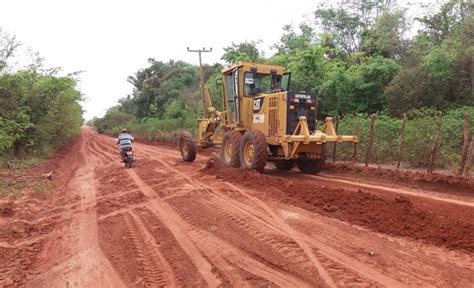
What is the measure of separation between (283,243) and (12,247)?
386 centimetres

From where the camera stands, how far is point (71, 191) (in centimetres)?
1112

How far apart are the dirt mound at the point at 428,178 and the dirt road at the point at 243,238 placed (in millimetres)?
301

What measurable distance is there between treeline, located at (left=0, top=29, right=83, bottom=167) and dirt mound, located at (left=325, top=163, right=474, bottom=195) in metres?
12.1

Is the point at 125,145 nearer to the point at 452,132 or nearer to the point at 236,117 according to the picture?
the point at 236,117

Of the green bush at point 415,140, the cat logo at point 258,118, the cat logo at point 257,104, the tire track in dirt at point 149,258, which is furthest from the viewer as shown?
the cat logo at point 257,104

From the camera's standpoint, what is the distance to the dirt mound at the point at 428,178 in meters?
9.31

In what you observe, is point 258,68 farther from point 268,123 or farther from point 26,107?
point 26,107

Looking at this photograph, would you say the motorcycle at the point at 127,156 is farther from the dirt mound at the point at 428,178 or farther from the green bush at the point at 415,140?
the dirt mound at the point at 428,178

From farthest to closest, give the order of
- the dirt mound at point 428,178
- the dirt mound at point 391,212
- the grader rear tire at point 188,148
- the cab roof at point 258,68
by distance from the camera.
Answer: the grader rear tire at point 188,148 → the cab roof at point 258,68 → the dirt mound at point 428,178 → the dirt mound at point 391,212

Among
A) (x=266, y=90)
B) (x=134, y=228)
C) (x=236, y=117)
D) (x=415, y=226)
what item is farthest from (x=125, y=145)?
(x=415, y=226)

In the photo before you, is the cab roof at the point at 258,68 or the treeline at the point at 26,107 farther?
the treeline at the point at 26,107

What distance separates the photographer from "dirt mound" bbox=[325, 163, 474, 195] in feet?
30.6

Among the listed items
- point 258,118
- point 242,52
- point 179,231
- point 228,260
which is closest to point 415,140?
point 258,118

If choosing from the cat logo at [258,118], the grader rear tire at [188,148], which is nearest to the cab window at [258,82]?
the cat logo at [258,118]
